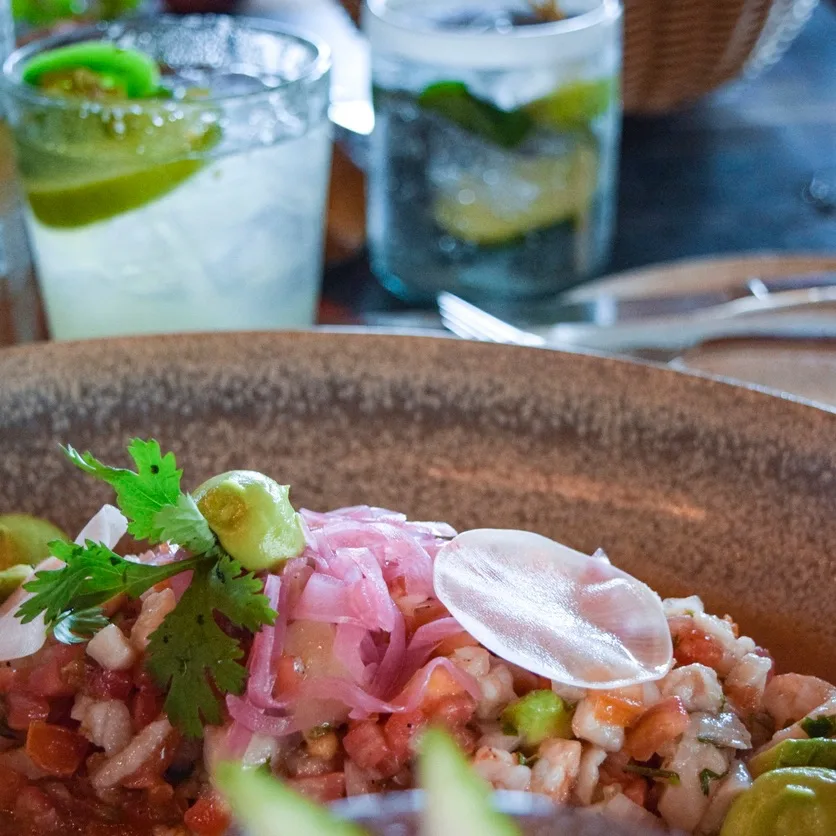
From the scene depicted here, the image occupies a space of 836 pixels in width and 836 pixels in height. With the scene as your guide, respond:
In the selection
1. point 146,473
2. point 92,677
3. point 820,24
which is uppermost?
point 146,473

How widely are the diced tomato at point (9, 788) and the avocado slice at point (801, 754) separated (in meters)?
0.59

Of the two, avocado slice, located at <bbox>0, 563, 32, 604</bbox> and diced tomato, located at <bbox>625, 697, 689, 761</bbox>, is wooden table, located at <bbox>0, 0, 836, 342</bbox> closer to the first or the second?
avocado slice, located at <bbox>0, 563, 32, 604</bbox>

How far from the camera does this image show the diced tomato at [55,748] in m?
0.94

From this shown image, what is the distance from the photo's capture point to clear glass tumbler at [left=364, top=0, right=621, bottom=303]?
5.57 ft

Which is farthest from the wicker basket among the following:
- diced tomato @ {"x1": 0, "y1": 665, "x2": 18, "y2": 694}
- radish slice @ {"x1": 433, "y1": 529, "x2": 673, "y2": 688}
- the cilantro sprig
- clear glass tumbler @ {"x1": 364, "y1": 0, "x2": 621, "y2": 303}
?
diced tomato @ {"x1": 0, "y1": 665, "x2": 18, "y2": 694}

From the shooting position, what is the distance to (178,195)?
152cm

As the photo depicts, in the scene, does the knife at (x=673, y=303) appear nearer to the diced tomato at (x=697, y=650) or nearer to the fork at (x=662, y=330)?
the fork at (x=662, y=330)

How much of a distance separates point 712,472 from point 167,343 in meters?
0.59

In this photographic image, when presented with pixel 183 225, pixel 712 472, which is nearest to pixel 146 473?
pixel 712 472

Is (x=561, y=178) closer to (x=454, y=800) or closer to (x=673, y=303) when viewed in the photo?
(x=673, y=303)

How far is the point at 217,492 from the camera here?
3.13 feet

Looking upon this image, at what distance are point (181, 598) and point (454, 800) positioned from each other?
1.09 ft

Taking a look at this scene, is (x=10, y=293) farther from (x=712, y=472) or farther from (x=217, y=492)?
(x=712, y=472)

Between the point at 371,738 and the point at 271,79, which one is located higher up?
the point at 271,79
